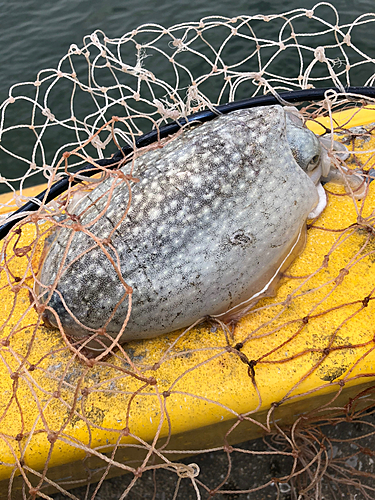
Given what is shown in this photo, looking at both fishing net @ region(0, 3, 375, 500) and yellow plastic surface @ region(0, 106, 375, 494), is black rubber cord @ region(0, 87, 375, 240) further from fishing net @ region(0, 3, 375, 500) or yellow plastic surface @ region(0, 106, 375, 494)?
yellow plastic surface @ region(0, 106, 375, 494)

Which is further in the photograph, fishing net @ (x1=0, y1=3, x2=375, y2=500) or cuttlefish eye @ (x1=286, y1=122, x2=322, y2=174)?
cuttlefish eye @ (x1=286, y1=122, x2=322, y2=174)

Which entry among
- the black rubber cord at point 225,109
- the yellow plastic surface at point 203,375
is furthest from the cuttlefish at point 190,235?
the black rubber cord at point 225,109

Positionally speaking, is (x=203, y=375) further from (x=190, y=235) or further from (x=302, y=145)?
(x=302, y=145)

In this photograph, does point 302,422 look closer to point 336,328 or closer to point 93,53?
point 336,328

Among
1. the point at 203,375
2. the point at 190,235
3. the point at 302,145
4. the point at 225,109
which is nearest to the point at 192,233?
the point at 190,235

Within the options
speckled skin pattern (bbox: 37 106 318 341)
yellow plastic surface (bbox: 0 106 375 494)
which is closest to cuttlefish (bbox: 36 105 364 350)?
speckled skin pattern (bbox: 37 106 318 341)

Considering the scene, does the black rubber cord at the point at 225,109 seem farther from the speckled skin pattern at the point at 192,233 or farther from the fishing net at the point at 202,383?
the speckled skin pattern at the point at 192,233
